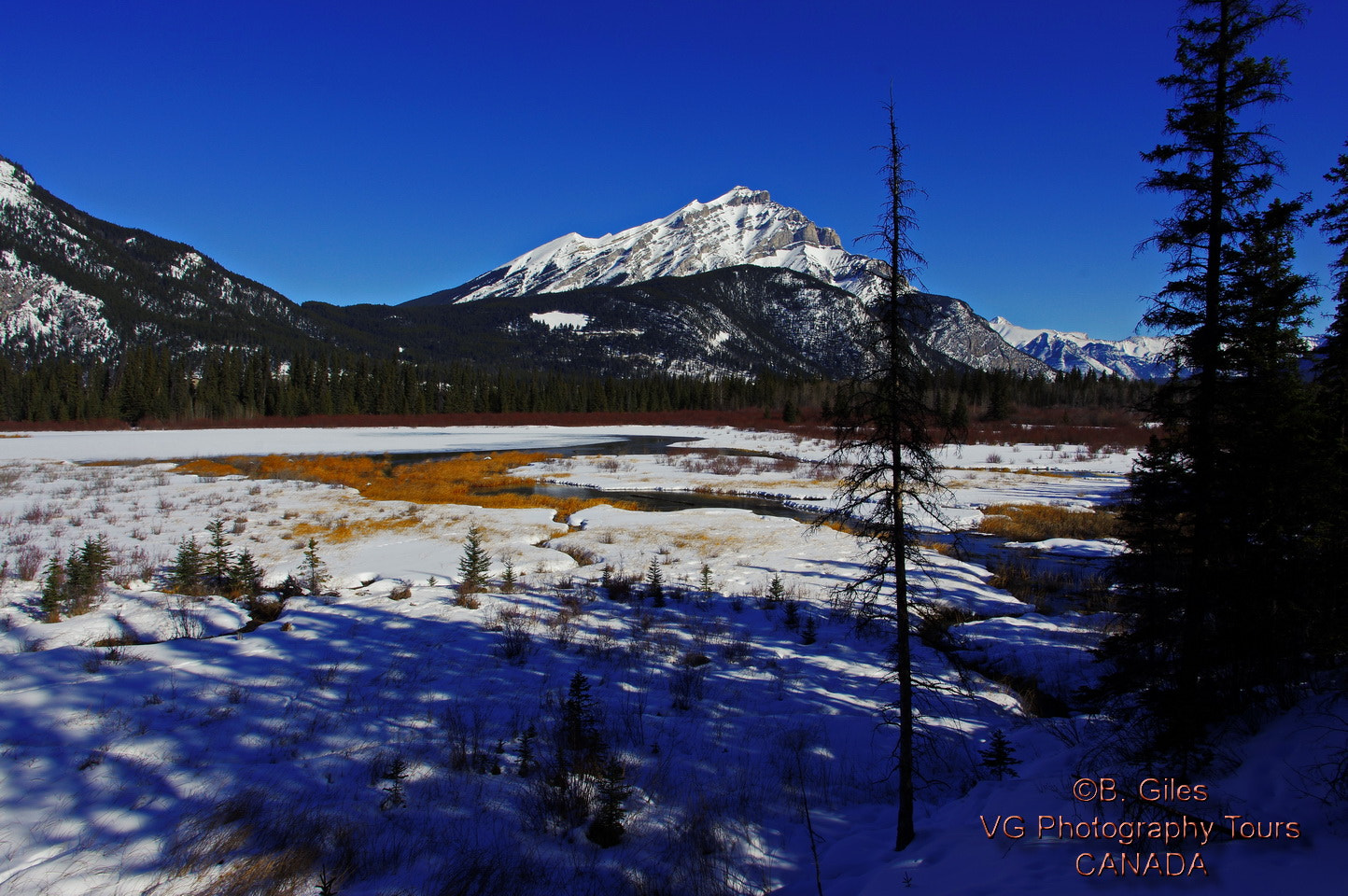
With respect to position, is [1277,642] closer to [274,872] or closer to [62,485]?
[274,872]

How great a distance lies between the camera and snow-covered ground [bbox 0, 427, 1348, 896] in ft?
15.2

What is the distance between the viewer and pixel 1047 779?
6414mm

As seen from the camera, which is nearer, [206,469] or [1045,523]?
[1045,523]

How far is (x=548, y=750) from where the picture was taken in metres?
6.71

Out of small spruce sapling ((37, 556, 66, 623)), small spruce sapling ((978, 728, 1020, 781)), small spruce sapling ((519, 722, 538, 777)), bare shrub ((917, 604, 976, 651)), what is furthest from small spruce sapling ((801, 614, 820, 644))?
small spruce sapling ((37, 556, 66, 623))

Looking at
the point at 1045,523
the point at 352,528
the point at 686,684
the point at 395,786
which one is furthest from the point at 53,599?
the point at 1045,523

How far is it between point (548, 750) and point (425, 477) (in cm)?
3102

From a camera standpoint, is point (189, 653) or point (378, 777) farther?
point (189, 653)

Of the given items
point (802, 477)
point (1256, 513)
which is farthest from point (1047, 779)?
point (802, 477)

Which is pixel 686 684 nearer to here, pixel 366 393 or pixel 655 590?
pixel 655 590

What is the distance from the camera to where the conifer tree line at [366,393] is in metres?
89.4

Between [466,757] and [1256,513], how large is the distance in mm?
10586

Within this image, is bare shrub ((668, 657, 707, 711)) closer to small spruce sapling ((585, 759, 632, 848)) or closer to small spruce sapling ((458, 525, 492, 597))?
small spruce sapling ((585, 759, 632, 848))

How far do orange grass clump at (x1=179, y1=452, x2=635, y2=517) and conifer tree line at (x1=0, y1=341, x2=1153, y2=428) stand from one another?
5915cm
